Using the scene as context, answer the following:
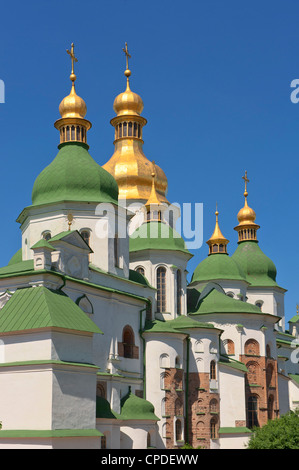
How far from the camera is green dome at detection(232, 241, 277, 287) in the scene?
54.7m

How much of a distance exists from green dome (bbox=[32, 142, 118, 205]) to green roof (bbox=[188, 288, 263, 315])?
10201 mm

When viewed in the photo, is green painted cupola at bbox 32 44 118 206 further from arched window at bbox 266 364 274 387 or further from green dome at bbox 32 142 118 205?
arched window at bbox 266 364 274 387

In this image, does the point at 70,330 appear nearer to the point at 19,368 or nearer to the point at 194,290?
the point at 19,368

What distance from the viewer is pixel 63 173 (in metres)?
34.5

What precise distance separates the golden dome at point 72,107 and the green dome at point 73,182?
2.97 metres

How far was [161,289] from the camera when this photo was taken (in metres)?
39.4

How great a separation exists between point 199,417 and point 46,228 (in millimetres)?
12440

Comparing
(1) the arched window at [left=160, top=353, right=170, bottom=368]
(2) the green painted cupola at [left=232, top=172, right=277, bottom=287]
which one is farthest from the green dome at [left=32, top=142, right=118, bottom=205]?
(2) the green painted cupola at [left=232, top=172, right=277, bottom=287]

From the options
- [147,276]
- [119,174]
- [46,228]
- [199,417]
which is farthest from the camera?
[119,174]

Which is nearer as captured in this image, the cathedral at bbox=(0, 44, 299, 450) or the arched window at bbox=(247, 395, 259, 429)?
the cathedral at bbox=(0, 44, 299, 450)

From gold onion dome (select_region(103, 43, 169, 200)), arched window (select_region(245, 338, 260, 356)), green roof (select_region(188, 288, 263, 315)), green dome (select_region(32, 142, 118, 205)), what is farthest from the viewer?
gold onion dome (select_region(103, 43, 169, 200))

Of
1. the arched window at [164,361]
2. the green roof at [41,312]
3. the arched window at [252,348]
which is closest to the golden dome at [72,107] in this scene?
the green roof at [41,312]

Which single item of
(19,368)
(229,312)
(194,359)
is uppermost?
(229,312)
